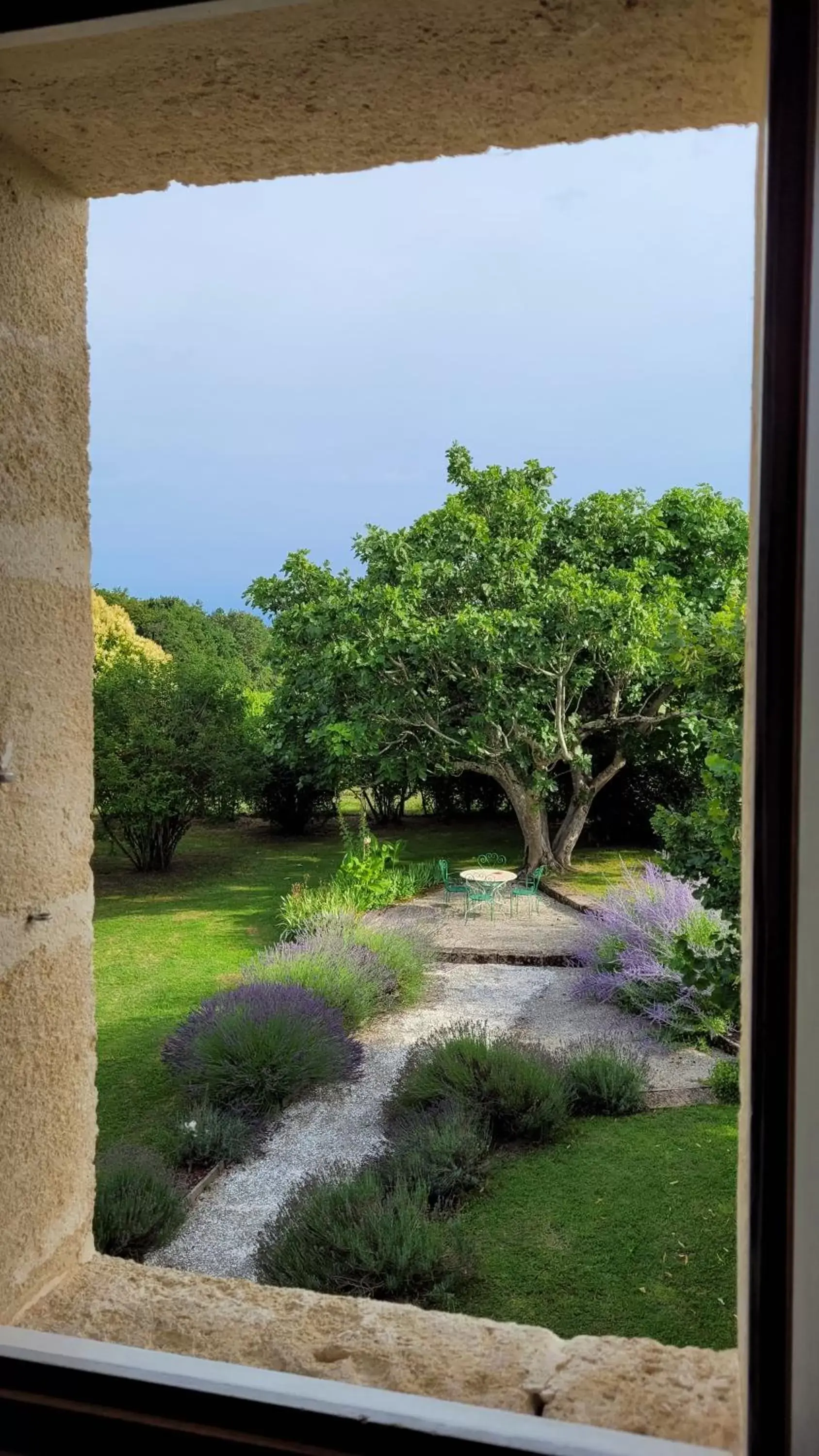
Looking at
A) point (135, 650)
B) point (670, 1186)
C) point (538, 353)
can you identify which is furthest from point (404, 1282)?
point (538, 353)

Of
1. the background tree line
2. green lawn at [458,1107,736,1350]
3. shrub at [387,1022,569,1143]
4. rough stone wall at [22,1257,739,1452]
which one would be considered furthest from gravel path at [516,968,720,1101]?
rough stone wall at [22,1257,739,1452]

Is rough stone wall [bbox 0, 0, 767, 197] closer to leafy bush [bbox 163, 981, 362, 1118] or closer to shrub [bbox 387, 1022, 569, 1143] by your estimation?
shrub [bbox 387, 1022, 569, 1143]

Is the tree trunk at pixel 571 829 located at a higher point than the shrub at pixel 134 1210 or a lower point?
higher

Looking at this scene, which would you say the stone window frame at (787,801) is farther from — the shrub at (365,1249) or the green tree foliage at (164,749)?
the green tree foliage at (164,749)

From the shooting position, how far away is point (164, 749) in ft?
25.7

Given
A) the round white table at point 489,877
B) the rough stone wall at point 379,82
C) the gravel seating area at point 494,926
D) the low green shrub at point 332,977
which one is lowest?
the gravel seating area at point 494,926

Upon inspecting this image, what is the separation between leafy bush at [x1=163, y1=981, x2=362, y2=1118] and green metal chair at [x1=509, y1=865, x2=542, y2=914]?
9.34ft

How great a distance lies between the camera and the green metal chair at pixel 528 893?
6562mm

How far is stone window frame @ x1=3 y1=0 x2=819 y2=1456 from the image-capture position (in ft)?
1.29

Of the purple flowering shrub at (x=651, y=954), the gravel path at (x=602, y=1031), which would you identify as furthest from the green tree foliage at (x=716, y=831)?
the gravel path at (x=602, y=1031)

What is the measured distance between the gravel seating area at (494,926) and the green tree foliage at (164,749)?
8.15ft

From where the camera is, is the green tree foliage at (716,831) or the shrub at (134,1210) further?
the shrub at (134,1210)

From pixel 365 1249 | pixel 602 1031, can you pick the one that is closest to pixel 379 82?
pixel 365 1249

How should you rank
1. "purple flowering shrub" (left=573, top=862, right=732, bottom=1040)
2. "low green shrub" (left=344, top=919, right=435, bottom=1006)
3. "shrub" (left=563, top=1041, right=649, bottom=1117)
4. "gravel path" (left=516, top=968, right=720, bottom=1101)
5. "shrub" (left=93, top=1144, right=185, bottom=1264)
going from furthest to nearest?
"low green shrub" (left=344, top=919, right=435, bottom=1006) → "purple flowering shrub" (left=573, top=862, right=732, bottom=1040) → "gravel path" (left=516, top=968, right=720, bottom=1101) → "shrub" (left=563, top=1041, right=649, bottom=1117) → "shrub" (left=93, top=1144, right=185, bottom=1264)
